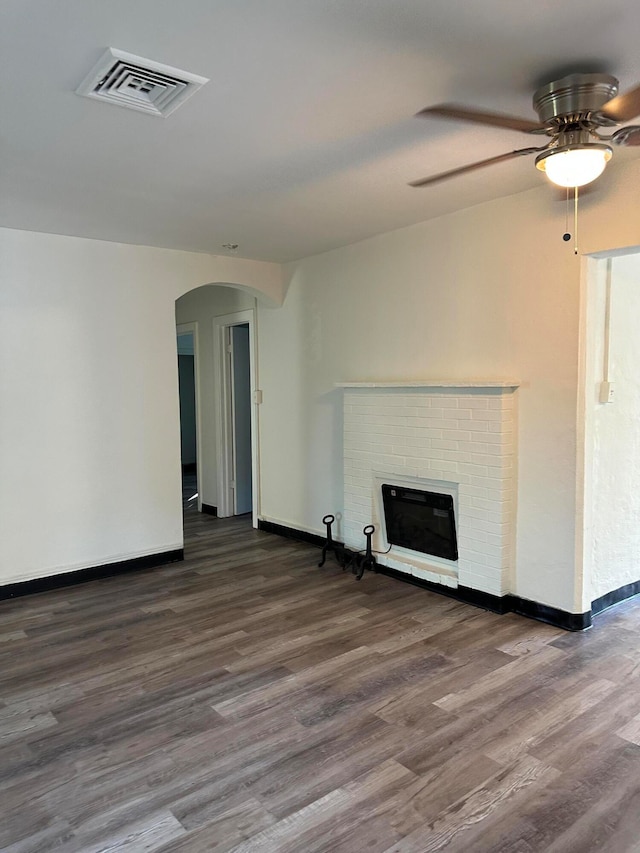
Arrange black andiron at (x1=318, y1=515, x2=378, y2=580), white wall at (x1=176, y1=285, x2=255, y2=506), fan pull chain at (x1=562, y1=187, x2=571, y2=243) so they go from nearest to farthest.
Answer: fan pull chain at (x1=562, y1=187, x2=571, y2=243), black andiron at (x1=318, y1=515, x2=378, y2=580), white wall at (x1=176, y1=285, x2=255, y2=506)

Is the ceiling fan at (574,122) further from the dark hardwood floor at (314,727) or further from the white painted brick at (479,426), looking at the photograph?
the dark hardwood floor at (314,727)

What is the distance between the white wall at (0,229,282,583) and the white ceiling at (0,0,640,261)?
23.9 inches

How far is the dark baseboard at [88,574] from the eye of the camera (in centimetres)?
403

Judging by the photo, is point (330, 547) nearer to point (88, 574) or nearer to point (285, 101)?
point (88, 574)

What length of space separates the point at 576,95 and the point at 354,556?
3.31 m

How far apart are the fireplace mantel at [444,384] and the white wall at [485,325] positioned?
79mm

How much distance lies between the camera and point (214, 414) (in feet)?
20.5

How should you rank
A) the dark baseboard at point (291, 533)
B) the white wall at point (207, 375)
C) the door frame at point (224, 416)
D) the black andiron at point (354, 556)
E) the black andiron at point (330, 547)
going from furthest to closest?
the white wall at point (207, 375), the door frame at point (224, 416), the dark baseboard at point (291, 533), the black andiron at point (330, 547), the black andiron at point (354, 556)

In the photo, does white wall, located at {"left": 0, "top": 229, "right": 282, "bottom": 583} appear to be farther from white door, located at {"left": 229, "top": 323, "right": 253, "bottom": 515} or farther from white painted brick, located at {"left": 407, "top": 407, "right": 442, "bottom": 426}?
white painted brick, located at {"left": 407, "top": 407, "right": 442, "bottom": 426}

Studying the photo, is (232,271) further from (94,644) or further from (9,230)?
(94,644)

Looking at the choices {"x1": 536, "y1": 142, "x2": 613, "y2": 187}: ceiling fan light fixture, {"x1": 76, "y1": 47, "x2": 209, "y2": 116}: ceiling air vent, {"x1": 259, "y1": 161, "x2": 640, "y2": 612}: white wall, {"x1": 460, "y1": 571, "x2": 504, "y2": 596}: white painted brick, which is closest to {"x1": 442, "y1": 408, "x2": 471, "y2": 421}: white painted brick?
{"x1": 259, "y1": 161, "x2": 640, "y2": 612}: white wall

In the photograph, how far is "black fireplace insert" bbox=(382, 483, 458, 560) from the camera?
3.90m

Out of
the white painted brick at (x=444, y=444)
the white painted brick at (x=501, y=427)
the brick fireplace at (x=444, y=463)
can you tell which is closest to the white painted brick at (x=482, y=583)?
the brick fireplace at (x=444, y=463)

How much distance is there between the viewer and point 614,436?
3.49 metres
